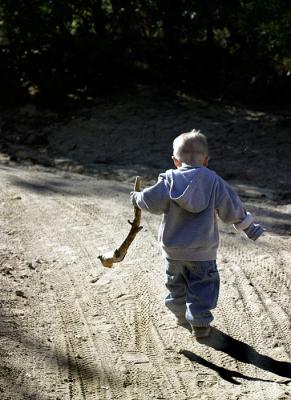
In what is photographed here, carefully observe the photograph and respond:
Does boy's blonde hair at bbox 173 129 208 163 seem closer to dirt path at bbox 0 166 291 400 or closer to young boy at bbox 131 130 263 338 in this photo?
young boy at bbox 131 130 263 338

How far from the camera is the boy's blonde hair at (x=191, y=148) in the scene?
4.35 m

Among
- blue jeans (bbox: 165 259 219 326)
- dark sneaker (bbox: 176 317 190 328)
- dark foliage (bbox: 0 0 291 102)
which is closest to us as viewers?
blue jeans (bbox: 165 259 219 326)

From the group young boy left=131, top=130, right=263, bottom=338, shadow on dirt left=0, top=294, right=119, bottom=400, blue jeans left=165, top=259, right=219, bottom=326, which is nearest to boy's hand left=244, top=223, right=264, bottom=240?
young boy left=131, top=130, right=263, bottom=338

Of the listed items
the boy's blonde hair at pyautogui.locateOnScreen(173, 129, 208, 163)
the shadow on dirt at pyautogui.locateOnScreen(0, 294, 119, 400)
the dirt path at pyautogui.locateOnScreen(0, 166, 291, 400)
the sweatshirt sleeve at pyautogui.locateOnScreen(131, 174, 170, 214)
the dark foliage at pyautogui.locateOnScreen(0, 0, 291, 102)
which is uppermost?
the dark foliage at pyautogui.locateOnScreen(0, 0, 291, 102)

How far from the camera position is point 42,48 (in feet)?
40.1

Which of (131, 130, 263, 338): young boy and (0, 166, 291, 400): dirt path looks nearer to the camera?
(0, 166, 291, 400): dirt path

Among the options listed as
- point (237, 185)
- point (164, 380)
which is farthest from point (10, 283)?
point (237, 185)

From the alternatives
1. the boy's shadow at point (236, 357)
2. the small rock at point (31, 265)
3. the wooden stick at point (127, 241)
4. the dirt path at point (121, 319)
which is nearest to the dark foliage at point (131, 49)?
the dirt path at point (121, 319)

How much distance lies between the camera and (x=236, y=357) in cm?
437

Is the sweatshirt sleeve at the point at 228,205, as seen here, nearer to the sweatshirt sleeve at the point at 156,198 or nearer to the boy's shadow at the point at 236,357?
the sweatshirt sleeve at the point at 156,198

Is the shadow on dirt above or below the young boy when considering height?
below

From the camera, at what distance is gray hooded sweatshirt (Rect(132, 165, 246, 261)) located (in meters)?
4.32

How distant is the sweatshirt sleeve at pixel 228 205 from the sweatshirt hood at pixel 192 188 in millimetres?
59

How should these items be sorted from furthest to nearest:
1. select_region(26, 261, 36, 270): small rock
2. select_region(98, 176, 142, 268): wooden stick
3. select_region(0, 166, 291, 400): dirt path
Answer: select_region(26, 261, 36, 270): small rock, select_region(98, 176, 142, 268): wooden stick, select_region(0, 166, 291, 400): dirt path
